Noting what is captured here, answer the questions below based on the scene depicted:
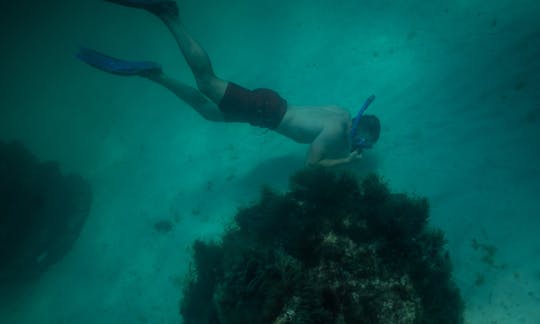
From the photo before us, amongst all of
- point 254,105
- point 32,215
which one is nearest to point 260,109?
point 254,105

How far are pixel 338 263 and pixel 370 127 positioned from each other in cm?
453

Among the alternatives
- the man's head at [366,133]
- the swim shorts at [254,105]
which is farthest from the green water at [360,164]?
the swim shorts at [254,105]

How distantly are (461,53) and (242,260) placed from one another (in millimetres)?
10061

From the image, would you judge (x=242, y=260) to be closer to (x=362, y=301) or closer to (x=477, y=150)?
(x=362, y=301)

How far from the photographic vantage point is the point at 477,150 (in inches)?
269

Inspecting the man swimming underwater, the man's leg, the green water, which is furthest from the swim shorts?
the green water

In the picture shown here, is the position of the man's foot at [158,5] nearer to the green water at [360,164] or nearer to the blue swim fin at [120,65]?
the blue swim fin at [120,65]

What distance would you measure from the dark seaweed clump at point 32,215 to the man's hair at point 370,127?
13348 millimetres

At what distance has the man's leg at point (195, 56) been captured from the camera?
24.3 feet

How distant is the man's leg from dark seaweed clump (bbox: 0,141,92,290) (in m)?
10.5

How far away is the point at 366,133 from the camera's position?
730cm

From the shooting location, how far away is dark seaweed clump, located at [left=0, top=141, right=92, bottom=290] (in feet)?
40.2

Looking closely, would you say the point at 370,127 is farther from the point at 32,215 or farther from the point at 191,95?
the point at 32,215

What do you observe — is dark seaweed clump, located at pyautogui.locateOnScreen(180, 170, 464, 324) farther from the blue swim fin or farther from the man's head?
the blue swim fin
